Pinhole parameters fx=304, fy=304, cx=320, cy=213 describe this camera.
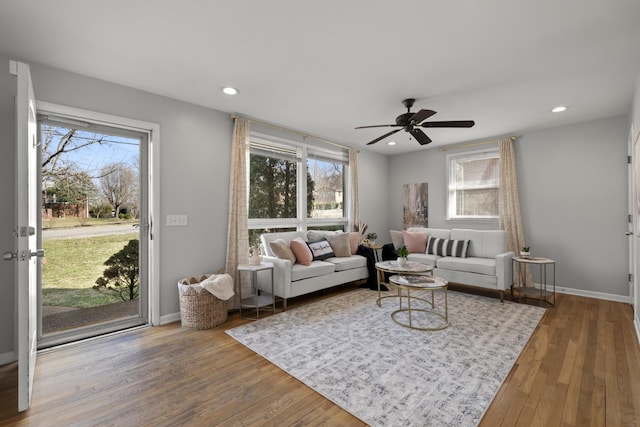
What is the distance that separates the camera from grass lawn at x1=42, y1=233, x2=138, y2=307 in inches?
108

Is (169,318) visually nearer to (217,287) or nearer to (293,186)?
(217,287)

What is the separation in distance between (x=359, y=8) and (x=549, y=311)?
3891 millimetres

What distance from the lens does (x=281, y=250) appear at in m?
3.92

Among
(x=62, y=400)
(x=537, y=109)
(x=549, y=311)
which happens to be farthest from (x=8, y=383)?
(x=537, y=109)

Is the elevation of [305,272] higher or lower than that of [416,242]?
lower

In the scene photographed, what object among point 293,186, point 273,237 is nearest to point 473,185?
point 293,186

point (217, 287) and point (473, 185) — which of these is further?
point (473, 185)

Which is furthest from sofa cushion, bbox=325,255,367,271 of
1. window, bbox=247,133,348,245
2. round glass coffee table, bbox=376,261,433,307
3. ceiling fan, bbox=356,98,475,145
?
ceiling fan, bbox=356,98,475,145

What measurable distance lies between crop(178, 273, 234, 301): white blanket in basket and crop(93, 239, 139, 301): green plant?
0.55 m

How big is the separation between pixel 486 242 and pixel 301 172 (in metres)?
3.01

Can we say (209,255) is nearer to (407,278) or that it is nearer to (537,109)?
(407,278)

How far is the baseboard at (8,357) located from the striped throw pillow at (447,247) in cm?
493

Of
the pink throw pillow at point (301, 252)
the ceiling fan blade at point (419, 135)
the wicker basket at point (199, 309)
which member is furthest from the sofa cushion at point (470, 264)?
the wicker basket at point (199, 309)

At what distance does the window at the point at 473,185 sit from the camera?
5.11 metres
